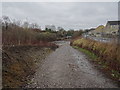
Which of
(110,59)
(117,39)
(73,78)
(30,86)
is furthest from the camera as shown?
(117,39)

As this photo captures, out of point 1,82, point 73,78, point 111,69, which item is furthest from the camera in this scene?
point 111,69

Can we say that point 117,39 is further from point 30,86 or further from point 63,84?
point 30,86

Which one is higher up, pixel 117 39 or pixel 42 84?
pixel 117 39

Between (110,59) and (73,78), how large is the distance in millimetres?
3561

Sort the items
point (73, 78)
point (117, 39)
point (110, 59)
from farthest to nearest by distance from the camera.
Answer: point (117, 39) < point (110, 59) < point (73, 78)

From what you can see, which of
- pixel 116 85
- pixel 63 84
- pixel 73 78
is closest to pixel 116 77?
pixel 116 85

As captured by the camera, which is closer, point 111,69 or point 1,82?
point 1,82

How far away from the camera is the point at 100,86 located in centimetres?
599

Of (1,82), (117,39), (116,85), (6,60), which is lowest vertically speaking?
(116,85)

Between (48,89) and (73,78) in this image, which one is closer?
(48,89)

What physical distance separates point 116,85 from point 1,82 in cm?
525

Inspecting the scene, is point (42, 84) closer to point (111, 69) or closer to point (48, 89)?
point (48, 89)

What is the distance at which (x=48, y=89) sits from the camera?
5.68 meters

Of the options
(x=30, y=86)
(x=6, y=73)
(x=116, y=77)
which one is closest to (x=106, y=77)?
(x=116, y=77)
